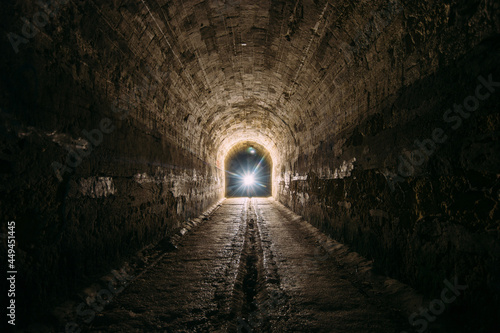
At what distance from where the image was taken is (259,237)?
5.55 m

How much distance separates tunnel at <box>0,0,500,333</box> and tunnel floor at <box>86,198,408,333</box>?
0.02m

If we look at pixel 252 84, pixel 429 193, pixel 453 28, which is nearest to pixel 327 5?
pixel 453 28

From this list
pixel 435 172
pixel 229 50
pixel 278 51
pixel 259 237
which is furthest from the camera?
pixel 259 237

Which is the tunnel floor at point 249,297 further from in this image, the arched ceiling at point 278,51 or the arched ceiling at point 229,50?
the arched ceiling at point 229,50

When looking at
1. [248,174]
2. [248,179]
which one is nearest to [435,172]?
[248,174]

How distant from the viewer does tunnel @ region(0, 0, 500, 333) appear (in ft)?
6.49

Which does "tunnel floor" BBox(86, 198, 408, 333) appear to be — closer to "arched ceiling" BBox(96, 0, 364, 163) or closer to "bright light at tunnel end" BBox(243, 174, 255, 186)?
"arched ceiling" BBox(96, 0, 364, 163)

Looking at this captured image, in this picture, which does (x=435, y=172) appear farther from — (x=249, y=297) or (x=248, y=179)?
(x=248, y=179)

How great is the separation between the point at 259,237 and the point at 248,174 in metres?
20.5

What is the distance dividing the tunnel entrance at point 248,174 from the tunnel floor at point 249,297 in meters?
17.2

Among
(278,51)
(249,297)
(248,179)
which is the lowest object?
(249,297)

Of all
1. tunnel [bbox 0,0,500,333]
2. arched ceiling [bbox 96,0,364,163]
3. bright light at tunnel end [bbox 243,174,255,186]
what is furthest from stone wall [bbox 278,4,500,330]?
bright light at tunnel end [bbox 243,174,255,186]

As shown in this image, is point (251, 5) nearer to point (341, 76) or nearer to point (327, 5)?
point (327, 5)

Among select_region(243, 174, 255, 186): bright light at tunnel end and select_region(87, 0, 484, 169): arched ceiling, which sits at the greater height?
select_region(87, 0, 484, 169): arched ceiling
